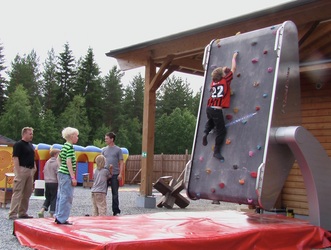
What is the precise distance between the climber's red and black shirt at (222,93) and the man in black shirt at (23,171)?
388 cm

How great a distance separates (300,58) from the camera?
985 cm

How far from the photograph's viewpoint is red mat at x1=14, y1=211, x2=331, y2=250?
176 inches

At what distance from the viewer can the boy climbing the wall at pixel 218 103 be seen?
21.4 ft

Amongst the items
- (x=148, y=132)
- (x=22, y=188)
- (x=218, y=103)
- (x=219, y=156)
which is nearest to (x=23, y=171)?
(x=22, y=188)

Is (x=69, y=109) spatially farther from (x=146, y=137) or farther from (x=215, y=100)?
(x=215, y=100)

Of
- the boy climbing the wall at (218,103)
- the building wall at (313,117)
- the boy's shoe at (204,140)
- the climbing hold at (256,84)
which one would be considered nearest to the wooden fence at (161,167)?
the building wall at (313,117)

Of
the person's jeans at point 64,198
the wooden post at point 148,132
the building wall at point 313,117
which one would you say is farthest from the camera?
the wooden post at point 148,132

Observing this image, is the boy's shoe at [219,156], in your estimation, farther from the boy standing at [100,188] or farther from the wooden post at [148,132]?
the wooden post at [148,132]

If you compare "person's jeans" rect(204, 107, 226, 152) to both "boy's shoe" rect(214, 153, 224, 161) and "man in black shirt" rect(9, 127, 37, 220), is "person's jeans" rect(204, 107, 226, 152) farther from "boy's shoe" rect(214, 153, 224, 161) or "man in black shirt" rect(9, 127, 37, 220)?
"man in black shirt" rect(9, 127, 37, 220)

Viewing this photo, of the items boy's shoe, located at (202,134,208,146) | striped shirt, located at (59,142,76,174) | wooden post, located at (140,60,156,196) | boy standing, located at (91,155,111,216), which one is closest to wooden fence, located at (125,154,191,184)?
wooden post, located at (140,60,156,196)

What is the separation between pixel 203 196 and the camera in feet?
21.9

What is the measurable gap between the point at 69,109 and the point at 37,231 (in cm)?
4217

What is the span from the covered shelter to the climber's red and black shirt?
2607 mm

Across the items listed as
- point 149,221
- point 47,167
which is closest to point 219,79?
point 149,221
